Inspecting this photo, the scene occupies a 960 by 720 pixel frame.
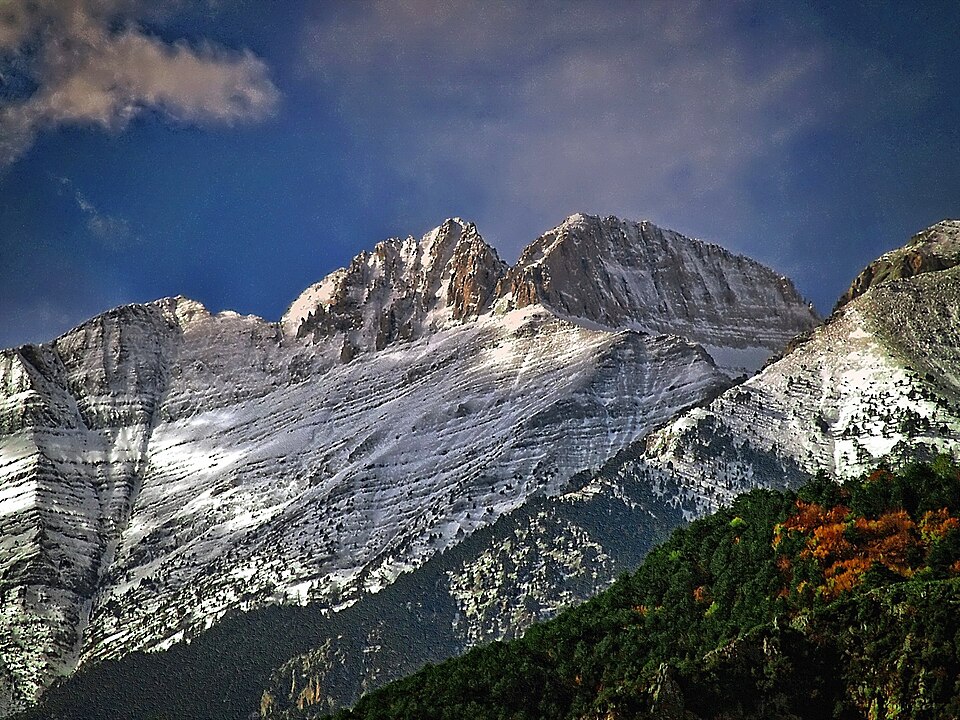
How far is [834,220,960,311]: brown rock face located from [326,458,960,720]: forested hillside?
108 meters

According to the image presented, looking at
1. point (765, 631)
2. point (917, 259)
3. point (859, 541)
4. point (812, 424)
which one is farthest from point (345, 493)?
point (765, 631)

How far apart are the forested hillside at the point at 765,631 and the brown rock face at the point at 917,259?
4271 inches

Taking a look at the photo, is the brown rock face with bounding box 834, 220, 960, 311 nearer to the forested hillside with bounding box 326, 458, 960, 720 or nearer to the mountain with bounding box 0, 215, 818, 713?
the mountain with bounding box 0, 215, 818, 713

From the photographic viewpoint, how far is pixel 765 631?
4525cm

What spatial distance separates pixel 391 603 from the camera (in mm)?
114062

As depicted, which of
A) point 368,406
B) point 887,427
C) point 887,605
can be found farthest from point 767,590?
point 368,406

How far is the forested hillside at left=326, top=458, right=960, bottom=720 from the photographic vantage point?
4241 centimetres

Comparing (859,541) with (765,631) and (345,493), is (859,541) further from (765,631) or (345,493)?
(345,493)

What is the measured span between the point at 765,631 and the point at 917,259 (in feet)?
451

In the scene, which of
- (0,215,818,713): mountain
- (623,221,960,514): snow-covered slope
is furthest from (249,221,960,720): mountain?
(0,215,818,713): mountain

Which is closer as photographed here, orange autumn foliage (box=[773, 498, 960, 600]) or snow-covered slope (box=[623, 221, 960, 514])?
orange autumn foliage (box=[773, 498, 960, 600])

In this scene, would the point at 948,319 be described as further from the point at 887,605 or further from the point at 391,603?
the point at 887,605

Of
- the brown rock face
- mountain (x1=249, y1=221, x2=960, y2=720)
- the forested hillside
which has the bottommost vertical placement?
the forested hillside

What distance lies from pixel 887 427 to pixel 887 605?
78.0 metres
